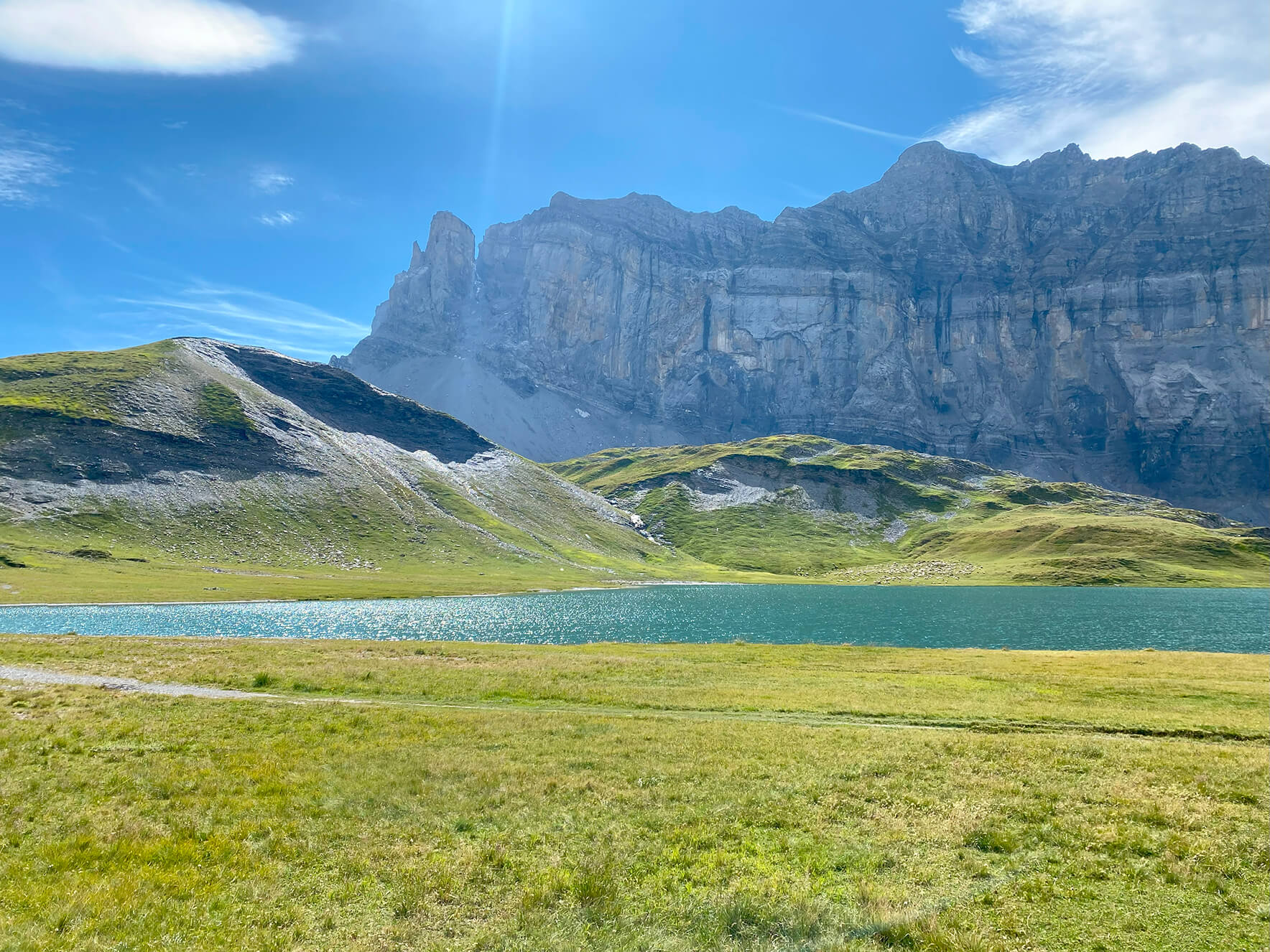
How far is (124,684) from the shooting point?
3478 cm

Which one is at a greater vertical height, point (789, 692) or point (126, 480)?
point (126, 480)

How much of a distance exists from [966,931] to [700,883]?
16.5 ft

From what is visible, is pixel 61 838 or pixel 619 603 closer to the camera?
pixel 61 838

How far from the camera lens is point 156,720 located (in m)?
26.7

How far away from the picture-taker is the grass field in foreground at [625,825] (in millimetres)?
12711

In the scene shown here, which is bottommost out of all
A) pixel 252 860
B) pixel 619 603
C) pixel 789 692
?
pixel 619 603

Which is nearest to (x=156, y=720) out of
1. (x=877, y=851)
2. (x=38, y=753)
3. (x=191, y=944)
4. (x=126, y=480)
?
(x=38, y=753)

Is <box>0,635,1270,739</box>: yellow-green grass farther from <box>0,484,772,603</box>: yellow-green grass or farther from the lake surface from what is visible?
<box>0,484,772,603</box>: yellow-green grass

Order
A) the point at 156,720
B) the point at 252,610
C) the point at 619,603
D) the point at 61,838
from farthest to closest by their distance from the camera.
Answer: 1. the point at 619,603
2. the point at 252,610
3. the point at 156,720
4. the point at 61,838

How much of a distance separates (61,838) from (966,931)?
63.0 ft

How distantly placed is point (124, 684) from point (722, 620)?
8137 centimetres

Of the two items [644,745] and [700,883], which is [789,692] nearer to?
[644,745]

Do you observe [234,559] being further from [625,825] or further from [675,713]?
[625,825]

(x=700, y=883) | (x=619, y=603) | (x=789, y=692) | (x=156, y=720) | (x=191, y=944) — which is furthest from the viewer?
(x=619, y=603)
